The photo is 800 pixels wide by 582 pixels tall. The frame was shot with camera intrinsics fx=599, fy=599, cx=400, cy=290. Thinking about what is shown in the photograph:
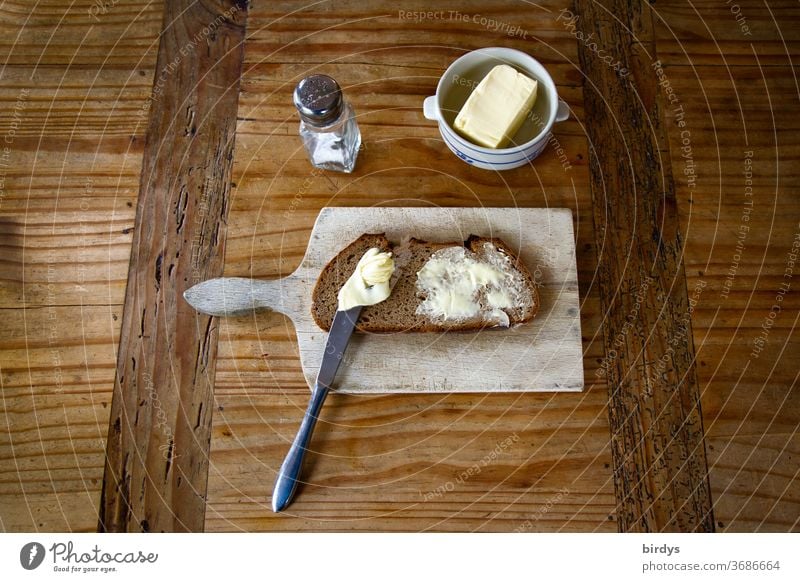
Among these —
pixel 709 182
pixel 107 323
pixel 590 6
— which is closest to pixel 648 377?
pixel 709 182

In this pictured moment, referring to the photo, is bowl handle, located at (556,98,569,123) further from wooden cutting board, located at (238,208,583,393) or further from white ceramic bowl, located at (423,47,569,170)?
wooden cutting board, located at (238,208,583,393)

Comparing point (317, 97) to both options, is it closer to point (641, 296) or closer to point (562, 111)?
point (562, 111)

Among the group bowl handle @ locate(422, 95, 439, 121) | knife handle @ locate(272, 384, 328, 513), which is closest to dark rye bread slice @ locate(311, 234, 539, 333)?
knife handle @ locate(272, 384, 328, 513)

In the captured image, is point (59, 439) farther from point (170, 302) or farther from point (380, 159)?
point (380, 159)

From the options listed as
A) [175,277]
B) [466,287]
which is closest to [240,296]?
[175,277]

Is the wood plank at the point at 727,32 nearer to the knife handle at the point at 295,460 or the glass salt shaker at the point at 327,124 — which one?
the glass salt shaker at the point at 327,124

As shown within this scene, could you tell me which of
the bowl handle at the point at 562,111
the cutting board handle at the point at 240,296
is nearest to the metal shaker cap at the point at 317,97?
the cutting board handle at the point at 240,296

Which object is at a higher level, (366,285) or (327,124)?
(327,124)

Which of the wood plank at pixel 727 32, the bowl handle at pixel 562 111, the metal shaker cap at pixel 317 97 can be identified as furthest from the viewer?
the wood plank at pixel 727 32
